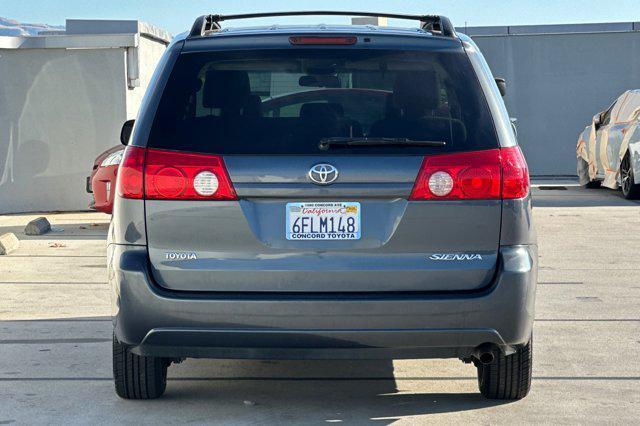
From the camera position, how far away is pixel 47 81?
1708cm

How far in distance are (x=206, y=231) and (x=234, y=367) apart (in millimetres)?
1724

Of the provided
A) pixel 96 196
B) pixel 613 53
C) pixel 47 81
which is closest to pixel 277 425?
pixel 96 196

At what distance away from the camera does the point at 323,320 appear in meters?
5.37

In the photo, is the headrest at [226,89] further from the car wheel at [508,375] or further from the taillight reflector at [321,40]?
the car wheel at [508,375]

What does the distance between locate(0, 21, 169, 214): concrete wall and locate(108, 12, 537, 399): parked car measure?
38.7 ft

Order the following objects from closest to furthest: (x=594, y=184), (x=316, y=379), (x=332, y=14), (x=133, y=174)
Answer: (x=133, y=174) → (x=332, y=14) → (x=316, y=379) → (x=594, y=184)

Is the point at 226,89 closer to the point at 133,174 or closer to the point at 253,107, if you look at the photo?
the point at 253,107

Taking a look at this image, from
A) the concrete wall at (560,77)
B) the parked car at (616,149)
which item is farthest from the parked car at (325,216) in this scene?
the concrete wall at (560,77)

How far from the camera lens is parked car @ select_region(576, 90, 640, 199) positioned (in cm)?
1831

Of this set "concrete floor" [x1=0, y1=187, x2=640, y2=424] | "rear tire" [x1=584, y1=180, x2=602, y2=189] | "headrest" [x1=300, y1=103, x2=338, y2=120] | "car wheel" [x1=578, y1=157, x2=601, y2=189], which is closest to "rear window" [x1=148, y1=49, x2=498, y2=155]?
"headrest" [x1=300, y1=103, x2=338, y2=120]

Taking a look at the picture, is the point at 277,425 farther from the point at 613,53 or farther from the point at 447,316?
the point at 613,53

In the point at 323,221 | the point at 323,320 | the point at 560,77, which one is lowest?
the point at 323,320

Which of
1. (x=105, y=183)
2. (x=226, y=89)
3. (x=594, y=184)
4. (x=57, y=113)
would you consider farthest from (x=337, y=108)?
(x=594, y=184)

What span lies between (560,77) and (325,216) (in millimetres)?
23410
